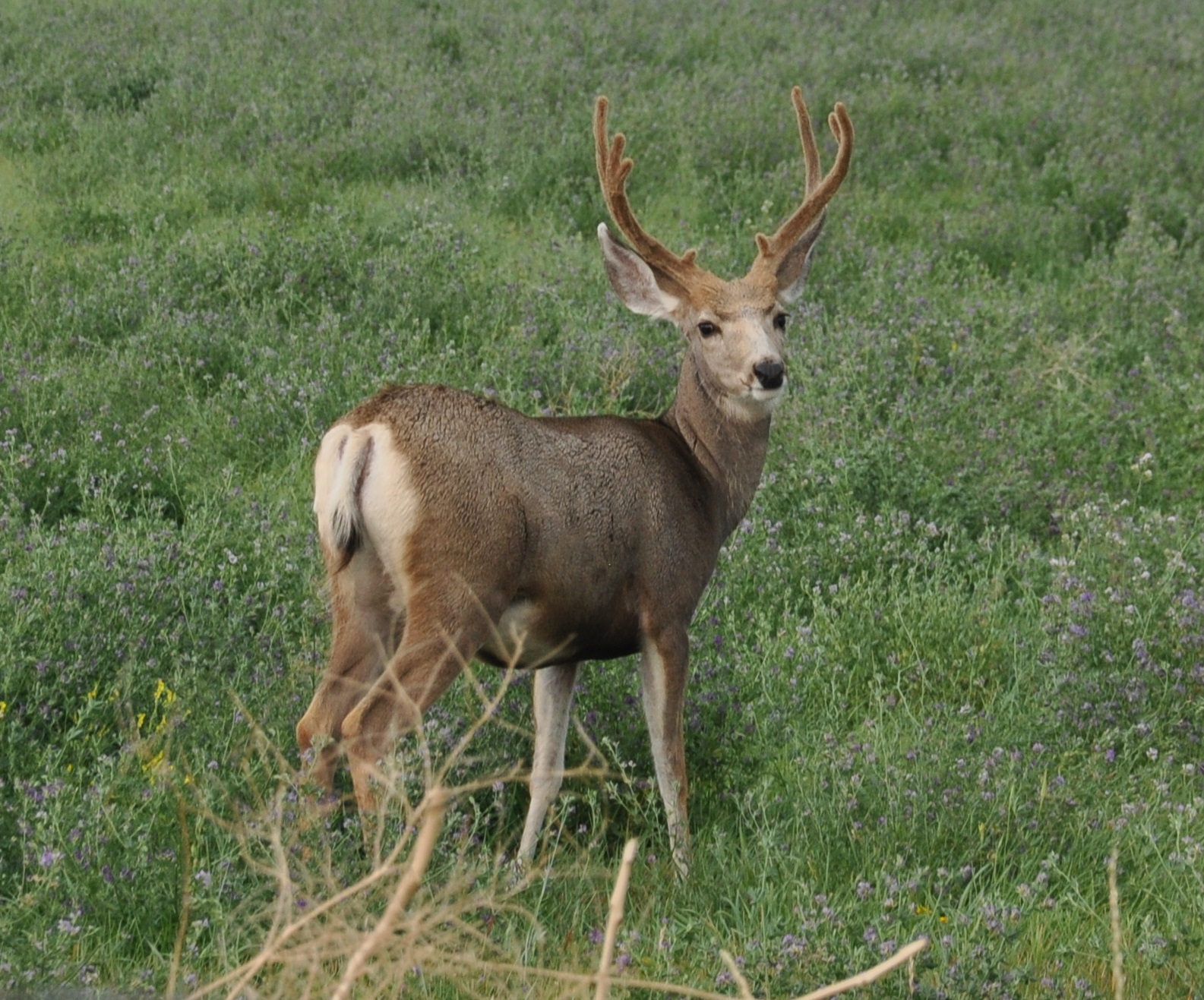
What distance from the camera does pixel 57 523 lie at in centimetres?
577

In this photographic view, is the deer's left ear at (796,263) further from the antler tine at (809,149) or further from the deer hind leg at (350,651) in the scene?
the deer hind leg at (350,651)

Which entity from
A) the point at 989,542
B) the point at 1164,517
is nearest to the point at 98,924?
the point at 989,542

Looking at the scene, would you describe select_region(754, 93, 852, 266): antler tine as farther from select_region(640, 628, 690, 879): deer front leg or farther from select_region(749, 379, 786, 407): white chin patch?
select_region(640, 628, 690, 879): deer front leg

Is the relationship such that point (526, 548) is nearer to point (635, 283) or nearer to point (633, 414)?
point (635, 283)

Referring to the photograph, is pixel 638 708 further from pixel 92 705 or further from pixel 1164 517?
pixel 1164 517

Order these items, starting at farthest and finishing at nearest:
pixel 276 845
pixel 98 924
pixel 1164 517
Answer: pixel 1164 517, pixel 98 924, pixel 276 845

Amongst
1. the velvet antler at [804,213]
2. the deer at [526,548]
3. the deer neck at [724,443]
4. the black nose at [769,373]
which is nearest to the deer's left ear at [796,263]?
the velvet antler at [804,213]

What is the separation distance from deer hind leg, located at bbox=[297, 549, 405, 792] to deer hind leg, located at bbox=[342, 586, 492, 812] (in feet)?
0.58

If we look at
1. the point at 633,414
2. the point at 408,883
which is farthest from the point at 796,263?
the point at 408,883

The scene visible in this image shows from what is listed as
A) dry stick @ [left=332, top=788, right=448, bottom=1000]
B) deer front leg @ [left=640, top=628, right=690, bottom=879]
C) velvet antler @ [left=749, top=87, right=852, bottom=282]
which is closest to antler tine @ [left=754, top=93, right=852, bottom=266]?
velvet antler @ [left=749, top=87, right=852, bottom=282]

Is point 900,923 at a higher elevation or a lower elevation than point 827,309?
higher

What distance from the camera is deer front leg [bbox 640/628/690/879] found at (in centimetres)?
461

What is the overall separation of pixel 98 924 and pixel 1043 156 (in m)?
9.89

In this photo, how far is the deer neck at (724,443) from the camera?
5.19 meters
